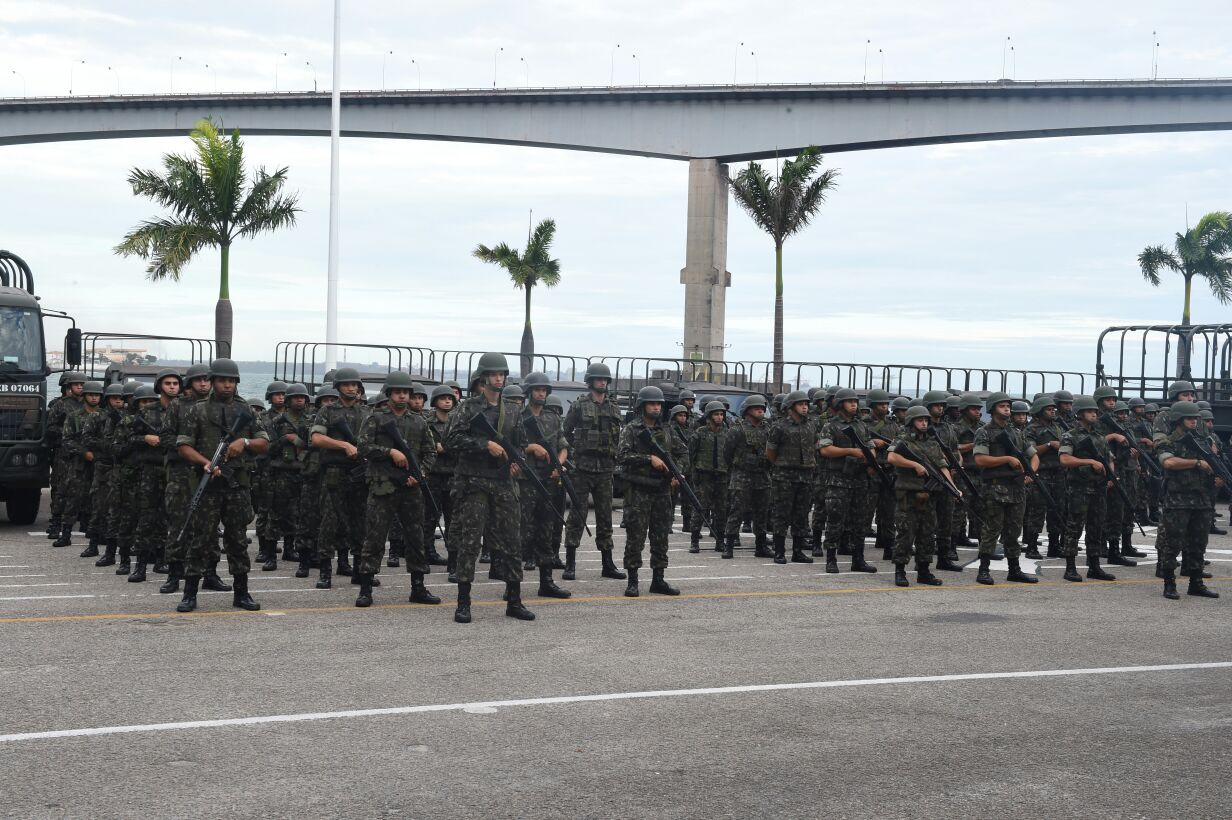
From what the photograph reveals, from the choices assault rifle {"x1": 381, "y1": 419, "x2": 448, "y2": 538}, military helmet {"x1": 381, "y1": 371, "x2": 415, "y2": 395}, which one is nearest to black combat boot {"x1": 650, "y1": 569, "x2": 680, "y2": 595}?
assault rifle {"x1": 381, "y1": 419, "x2": 448, "y2": 538}

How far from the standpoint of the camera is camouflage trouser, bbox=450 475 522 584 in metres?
10.1

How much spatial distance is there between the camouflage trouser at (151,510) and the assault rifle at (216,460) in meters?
1.73

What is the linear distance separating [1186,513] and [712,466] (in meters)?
6.27

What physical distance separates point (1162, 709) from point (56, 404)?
48.1 feet

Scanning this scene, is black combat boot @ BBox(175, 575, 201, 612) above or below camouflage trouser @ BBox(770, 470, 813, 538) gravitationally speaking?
below

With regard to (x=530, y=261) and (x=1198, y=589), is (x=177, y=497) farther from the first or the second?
(x=530, y=261)

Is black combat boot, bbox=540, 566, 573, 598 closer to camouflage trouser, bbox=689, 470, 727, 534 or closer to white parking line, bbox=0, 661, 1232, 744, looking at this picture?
white parking line, bbox=0, 661, 1232, 744

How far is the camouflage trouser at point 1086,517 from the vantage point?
13.4m

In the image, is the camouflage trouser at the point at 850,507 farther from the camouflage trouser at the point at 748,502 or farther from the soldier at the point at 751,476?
the camouflage trouser at the point at 748,502

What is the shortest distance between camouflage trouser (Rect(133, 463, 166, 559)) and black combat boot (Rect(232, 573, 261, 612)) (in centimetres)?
206

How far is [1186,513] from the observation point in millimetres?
12000

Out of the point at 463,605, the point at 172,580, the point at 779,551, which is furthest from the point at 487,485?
the point at 779,551

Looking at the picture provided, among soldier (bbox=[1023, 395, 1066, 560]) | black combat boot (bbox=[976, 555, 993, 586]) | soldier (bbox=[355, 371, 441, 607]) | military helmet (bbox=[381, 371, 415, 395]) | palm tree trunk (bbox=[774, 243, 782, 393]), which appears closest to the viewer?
soldier (bbox=[355, 371, 441, 607])

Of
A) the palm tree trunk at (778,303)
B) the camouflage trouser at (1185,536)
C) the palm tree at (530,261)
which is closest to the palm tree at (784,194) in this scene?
the palm tree trunk at (778,303)
